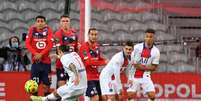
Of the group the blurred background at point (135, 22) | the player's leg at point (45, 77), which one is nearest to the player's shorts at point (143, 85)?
the player's leg at point (45, 77)

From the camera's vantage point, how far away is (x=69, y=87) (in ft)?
42.8

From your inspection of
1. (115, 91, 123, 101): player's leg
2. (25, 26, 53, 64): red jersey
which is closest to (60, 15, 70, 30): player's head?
(25, 26, 53, 64): red jersey

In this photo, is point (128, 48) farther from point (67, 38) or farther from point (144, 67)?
point (67, 38)

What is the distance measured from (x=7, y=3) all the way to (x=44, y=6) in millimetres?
1169

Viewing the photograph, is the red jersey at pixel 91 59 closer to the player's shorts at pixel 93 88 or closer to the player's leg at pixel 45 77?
the player's shorts at pixel 93 88

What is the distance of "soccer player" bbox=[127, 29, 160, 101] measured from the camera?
15.2 meters

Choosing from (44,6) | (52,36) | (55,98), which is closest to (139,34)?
(44,6)

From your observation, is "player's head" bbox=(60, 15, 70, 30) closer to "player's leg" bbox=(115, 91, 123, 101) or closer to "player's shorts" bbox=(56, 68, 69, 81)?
"player's shorts" bbox=(56, 68, 69, 81)

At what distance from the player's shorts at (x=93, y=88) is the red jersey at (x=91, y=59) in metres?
0.10

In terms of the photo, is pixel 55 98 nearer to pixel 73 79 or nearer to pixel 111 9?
pixel 73 79

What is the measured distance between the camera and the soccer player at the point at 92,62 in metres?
14.9

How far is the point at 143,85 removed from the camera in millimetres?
15352

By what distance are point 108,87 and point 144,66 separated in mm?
954

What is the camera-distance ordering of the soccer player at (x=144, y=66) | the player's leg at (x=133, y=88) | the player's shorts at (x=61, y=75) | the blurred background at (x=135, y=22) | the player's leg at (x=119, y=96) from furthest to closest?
the blurred background at (x=135, y=22), the player's leg at (x=133, y=88), the soccer player at (x=144, y=66), the player's leg at (x=119, y=96), the player's shorts at (x=61, y=75)
